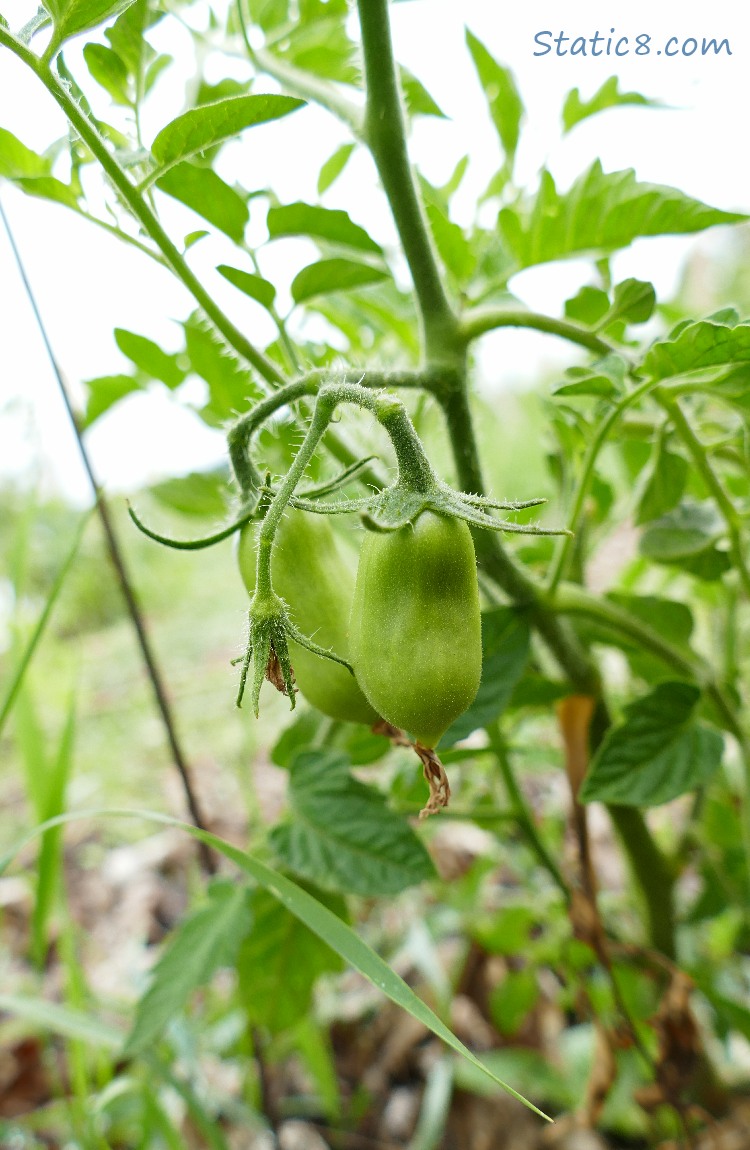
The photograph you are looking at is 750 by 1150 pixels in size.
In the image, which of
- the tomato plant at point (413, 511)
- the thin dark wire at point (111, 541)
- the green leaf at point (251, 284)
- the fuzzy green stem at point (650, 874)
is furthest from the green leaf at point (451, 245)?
the fuzzy green stem at point (650, 874)

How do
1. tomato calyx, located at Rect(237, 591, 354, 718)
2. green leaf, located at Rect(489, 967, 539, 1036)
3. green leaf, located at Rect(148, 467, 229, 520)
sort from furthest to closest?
green leaf, located at Rect(489, 967, 539, 1036) < green leaf, located at Rect(148, 467, 229, 520) < tomato calyx, located at Rect(237, 591, 354, 718)

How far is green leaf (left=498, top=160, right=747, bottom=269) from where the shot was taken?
51 centimetres

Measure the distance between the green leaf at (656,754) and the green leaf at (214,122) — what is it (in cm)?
41

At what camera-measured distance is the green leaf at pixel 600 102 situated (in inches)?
24.5

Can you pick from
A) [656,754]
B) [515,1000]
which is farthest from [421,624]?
[515,1000]

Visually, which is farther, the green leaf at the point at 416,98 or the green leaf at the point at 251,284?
the green leaf at the point at 416,98

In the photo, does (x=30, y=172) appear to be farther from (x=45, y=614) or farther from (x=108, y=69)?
(x=45, y=614)

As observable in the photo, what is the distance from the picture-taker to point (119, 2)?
39 cm

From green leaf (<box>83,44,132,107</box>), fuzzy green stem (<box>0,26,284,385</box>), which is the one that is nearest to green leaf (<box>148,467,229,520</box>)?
fuzzy green stem (<box>0,26,284,385</box>)

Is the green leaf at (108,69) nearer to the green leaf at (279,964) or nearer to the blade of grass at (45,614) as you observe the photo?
the blade of grass at (45,614)

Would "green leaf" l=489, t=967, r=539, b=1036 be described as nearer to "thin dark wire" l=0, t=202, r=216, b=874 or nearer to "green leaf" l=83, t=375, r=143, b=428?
"thin dark wire" l=0, t=202, r=216, b=874

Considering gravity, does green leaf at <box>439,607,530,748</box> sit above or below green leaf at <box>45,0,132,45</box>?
below

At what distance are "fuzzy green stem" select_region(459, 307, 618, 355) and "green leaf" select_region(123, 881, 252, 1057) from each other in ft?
1.35

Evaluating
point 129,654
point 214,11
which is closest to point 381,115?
point 214,11
